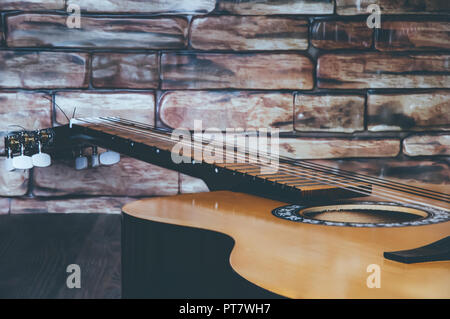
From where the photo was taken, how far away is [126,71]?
173 centimetres

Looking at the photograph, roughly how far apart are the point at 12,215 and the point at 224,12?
1008 mm

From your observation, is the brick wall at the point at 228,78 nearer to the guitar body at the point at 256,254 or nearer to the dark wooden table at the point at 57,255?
the dark wooden table at the point at 57,255

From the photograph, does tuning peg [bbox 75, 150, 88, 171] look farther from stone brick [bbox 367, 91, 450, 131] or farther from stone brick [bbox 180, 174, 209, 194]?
stone brick [bbox 367, 91, 450, 131]

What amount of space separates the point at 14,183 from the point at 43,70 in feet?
1.33

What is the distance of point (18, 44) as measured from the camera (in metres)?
1.70

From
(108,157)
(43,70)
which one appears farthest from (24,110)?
(108,157)

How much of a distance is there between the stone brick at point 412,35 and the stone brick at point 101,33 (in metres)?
0.70

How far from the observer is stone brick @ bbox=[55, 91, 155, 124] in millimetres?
1729

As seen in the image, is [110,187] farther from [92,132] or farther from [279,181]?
[279,181]

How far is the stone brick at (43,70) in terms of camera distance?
1.71 metres

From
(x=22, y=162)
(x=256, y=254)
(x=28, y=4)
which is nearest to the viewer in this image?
(x=256, y=254)

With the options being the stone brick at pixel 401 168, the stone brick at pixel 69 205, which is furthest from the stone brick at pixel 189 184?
the stone brick at pixel 401 168

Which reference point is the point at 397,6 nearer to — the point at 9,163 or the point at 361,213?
the point at 361,213
